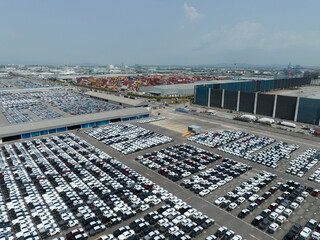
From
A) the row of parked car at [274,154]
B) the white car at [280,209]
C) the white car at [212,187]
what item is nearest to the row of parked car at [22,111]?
the white car at [212,187]

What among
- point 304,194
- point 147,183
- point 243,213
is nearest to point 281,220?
point 243,213

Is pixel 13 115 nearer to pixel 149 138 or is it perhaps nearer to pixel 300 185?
pixel 149 138

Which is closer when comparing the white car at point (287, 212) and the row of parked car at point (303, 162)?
the white car at point (287, 212)

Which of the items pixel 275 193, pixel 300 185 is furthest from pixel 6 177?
pixel 300 185

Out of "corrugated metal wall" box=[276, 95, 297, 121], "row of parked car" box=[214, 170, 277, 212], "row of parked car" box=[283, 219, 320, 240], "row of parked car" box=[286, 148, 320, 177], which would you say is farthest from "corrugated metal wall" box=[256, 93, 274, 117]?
"row of parked car" box=[283, 219, 320, 240]

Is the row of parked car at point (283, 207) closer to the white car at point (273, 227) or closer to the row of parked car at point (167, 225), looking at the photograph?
the white car at point (273, 227)

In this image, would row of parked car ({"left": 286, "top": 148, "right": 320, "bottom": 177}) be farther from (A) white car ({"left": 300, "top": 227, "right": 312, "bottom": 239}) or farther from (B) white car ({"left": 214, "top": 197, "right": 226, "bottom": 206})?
(B) white car ({"left": 214, "top": 197, "right": 226, "bottom": 206})
